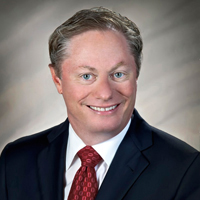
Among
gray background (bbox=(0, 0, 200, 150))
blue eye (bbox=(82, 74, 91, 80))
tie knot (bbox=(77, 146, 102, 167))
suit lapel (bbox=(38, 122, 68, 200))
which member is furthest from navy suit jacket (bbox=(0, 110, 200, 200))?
gray background (bbox=(0, 0, 200, 150))

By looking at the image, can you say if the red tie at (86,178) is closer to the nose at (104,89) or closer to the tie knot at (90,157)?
the tie knot at (90,157)

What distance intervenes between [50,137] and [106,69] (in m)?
0.83

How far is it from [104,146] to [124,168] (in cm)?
22

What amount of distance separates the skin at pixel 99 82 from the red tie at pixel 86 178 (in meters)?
0.10

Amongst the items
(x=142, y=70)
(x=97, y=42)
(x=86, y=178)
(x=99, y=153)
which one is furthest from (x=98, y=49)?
(x=142, y=70)

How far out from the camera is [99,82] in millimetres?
2756

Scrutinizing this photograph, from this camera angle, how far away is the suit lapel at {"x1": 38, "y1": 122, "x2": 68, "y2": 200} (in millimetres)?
2955

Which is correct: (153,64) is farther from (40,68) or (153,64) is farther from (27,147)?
(27,147)

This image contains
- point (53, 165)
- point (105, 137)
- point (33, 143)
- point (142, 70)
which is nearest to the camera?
point (105, 137)

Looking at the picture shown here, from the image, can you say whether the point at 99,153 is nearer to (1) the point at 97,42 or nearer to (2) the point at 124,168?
(2) the point at 124,168

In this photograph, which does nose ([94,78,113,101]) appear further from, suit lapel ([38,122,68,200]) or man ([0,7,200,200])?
suit lapel ([38,122,68,200])

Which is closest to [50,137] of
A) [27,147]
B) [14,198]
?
[27,147]

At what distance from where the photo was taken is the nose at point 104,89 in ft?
8.99

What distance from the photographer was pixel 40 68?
404cm
